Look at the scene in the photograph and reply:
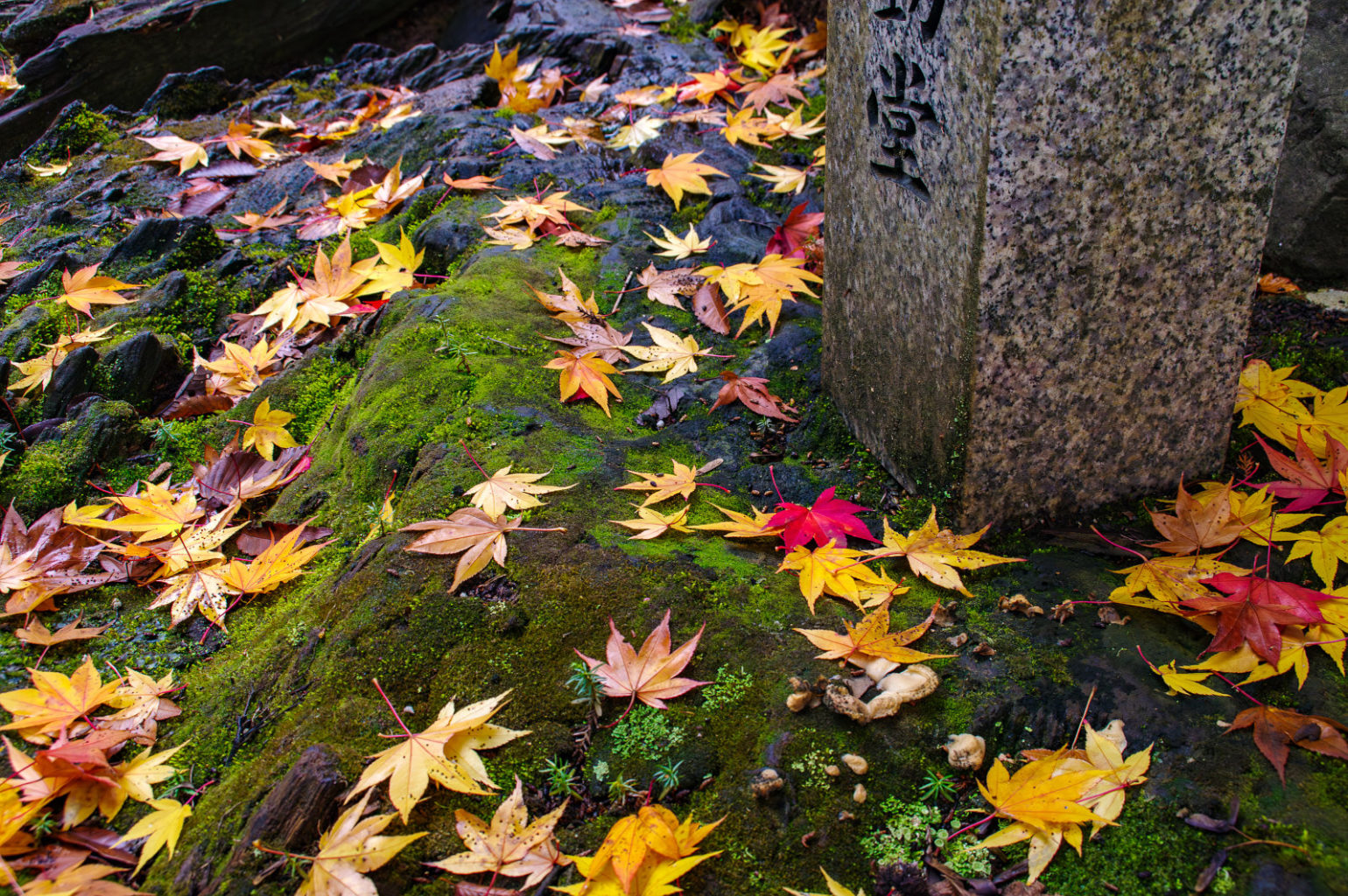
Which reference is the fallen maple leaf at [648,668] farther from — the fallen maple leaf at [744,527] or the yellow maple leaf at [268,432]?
the yellow maple leaf at [268,432]

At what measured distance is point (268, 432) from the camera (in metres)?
2.75

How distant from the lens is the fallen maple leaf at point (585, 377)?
2.55 m

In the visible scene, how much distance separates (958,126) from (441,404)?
1.56 meters

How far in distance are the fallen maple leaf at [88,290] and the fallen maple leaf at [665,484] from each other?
2.49 m

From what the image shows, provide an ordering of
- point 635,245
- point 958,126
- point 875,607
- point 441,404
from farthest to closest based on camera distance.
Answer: point 635,245 → point 441,404 → point 875,607 → point 958,126

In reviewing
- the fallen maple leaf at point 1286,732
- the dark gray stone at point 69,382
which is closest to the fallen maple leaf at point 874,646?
the fallen maple leaf at point 1286,732

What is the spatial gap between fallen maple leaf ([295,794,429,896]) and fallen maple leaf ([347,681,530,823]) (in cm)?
4

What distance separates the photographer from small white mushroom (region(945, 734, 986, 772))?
5.03 feet

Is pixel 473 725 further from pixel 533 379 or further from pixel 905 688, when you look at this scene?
pixel 533 379

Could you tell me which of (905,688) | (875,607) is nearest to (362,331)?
(875,607)

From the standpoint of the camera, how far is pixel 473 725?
1582mm

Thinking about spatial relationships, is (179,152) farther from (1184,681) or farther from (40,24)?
(1184,681)

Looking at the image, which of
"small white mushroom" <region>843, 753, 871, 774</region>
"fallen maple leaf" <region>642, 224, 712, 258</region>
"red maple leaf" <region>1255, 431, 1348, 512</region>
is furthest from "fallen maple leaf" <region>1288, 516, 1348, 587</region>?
"fallen maple leaf" <region>642, 224, 712, 258</region>

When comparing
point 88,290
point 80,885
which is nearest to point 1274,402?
point 80,885
